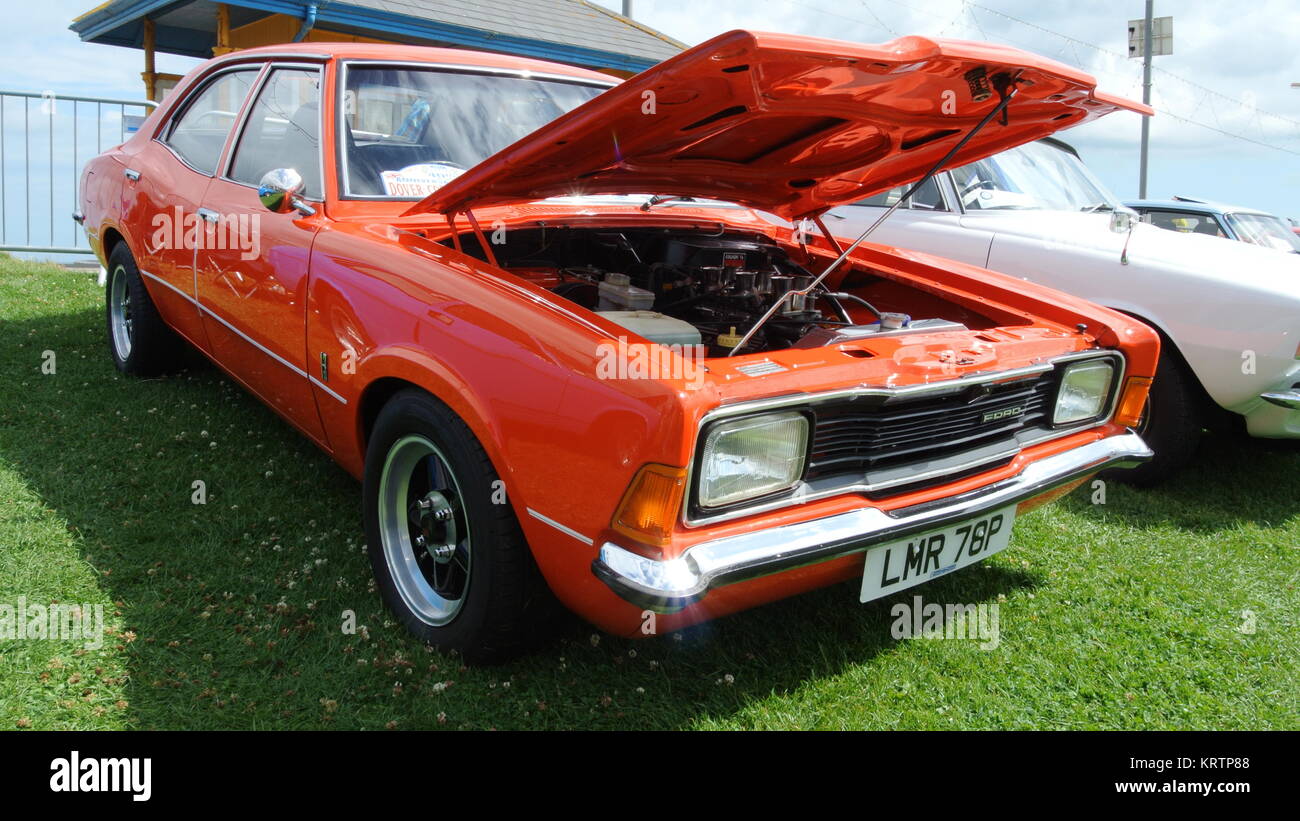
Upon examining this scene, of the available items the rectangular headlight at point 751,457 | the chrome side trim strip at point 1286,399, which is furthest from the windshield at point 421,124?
the chrome side trim strip at point 1286,399

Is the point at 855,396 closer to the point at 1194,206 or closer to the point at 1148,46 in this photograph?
the point at 1194,206

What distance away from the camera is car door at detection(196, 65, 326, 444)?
9.28 ft

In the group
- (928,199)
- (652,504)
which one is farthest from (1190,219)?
(652,504)

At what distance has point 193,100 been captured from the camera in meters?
4.02

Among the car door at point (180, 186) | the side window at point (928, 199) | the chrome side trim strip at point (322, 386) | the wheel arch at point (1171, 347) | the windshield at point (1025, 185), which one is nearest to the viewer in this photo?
the chrome side trim strip at point (322, 386)

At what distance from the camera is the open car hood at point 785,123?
1988 mm

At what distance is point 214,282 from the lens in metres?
3.35

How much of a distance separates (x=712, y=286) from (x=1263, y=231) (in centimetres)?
848

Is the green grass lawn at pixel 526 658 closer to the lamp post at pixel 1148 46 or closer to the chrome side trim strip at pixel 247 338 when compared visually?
→ the chrome side trim strip at pixel 247 338

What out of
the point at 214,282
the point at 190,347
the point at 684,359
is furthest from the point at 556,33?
the point at 684,359

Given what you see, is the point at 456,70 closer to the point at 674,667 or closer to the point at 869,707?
the point at 674,667

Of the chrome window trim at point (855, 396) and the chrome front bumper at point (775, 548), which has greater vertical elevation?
the chrome window trim at point (855, 396)

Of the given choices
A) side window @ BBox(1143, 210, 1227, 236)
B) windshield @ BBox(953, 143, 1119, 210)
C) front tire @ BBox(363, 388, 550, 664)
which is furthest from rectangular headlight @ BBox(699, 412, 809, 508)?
side window @ BBox(1143, 210, 1227, 236)

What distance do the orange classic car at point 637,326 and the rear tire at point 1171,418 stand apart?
134 centimetres
